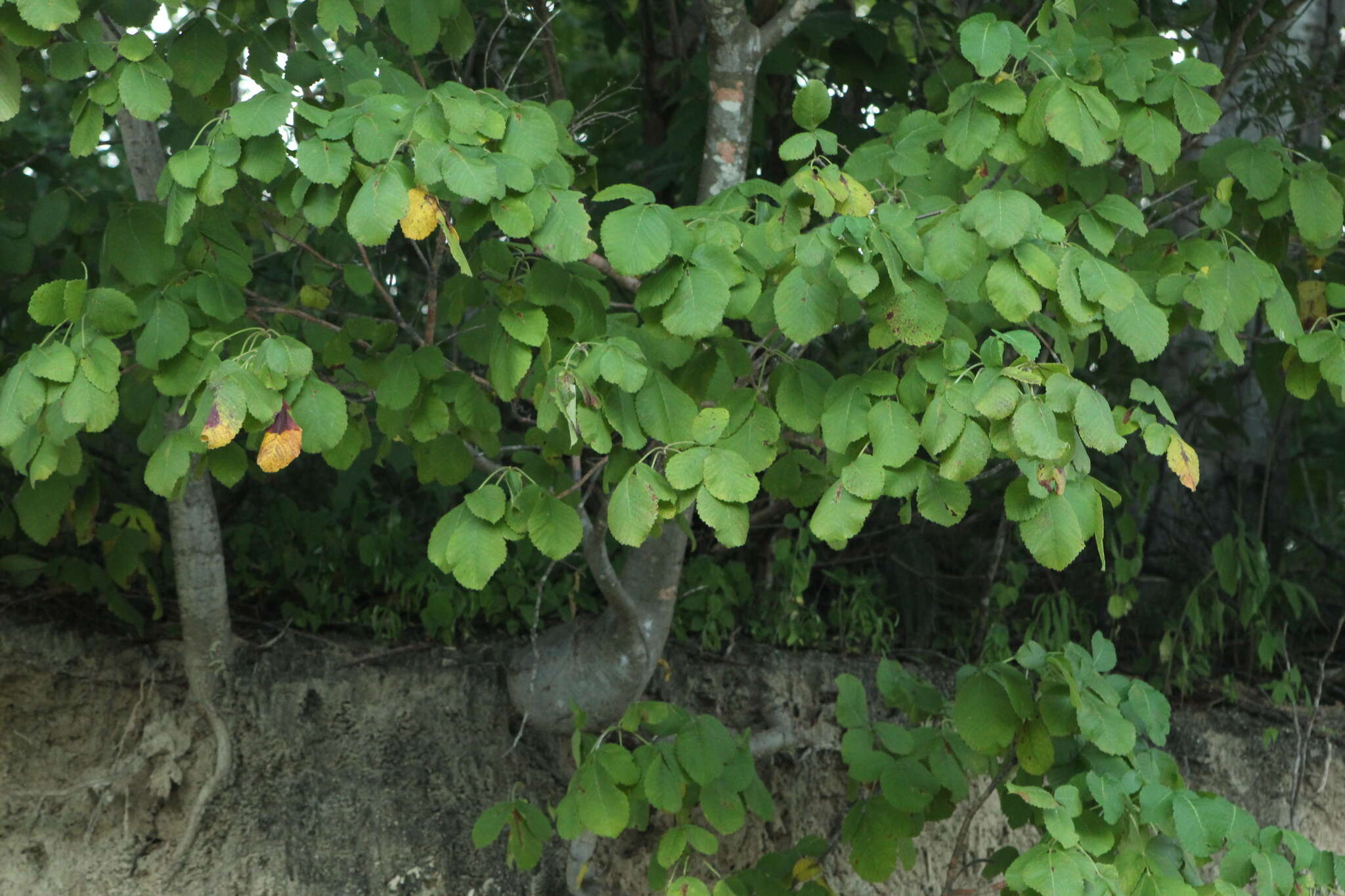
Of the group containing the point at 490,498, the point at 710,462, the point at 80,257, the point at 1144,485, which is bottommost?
the point at 1144,485

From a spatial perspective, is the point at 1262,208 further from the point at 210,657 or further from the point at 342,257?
the point at 210,657

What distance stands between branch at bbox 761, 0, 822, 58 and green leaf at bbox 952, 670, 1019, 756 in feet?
4.68

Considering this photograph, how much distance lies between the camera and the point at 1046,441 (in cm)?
165

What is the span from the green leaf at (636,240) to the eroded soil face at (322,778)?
6.33ft

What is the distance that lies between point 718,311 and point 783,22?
3.73 ft

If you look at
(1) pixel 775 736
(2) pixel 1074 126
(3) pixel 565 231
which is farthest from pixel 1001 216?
(1) pixel 775 736

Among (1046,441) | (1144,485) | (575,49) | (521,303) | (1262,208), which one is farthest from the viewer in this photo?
(575,49)

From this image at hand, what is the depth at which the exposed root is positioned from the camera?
3.29m

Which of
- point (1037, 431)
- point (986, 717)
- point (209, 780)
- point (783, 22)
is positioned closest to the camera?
point (1037, 431)

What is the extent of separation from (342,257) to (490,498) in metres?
1.53

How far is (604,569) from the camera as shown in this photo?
285 centimetres

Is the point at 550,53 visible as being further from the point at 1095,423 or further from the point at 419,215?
the point at 1095,423

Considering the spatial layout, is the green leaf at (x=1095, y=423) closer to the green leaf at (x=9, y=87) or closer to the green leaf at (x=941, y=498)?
the green leaf at (x=941, y=498)

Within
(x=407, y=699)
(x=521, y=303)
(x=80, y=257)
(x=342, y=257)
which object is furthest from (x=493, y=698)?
(x=521, y=303)
